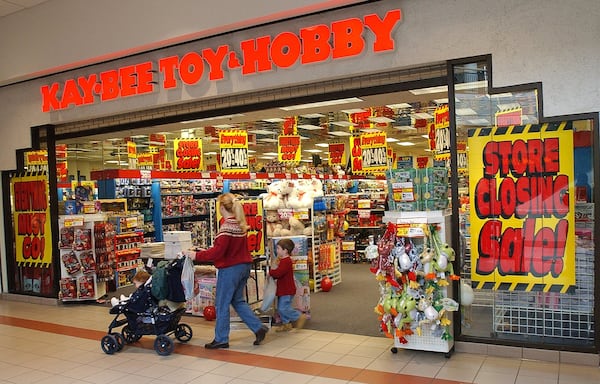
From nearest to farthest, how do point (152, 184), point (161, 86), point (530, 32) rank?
point (530, 32) → point (161, 86) → point (152, 184)

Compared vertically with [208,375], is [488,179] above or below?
above

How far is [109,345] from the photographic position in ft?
18.3

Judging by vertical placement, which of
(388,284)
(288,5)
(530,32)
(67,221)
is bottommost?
(388,284)

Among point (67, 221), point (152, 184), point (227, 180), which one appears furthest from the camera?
point (227, 180)

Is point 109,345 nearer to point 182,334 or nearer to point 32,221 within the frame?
point 182,334

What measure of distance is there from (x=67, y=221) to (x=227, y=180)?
6655 millimetres

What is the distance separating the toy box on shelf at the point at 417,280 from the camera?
15.7ft

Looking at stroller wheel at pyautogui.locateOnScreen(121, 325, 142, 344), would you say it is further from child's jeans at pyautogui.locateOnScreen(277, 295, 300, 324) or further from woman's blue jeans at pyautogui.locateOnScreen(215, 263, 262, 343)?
child's jeans at pyautogui.locateOnScreen(277, 295, 300, 324)

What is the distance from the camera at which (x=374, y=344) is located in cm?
554

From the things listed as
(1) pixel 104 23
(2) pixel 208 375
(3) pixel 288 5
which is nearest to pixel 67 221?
(1) pixel 104 23

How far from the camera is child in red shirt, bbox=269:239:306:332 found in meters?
6.14

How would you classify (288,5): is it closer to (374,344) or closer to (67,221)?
(374,344)

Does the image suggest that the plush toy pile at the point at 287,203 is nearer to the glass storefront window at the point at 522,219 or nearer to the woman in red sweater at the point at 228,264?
the woman in red sweater at the point at 228,264

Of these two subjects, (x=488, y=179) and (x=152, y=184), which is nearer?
(x=488, y=179)
